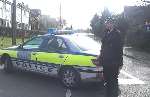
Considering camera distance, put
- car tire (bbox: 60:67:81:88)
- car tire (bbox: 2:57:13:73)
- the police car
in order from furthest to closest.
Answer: car tire (bbox: 2:57:13:73) → car tire (bbox: 60:67:81:88) → the police car

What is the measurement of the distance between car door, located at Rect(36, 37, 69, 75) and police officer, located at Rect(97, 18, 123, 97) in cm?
207

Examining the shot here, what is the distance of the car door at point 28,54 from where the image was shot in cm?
1116

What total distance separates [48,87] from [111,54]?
8.69 feet

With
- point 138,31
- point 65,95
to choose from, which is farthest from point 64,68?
point 138,31

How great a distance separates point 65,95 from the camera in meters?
9.31

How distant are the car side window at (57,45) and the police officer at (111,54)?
221 cm

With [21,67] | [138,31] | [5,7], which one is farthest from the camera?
[5,7]

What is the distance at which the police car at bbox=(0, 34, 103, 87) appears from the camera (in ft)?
31.9

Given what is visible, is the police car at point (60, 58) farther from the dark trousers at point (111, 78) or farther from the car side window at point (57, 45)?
the dark trousers at point (111, 78)

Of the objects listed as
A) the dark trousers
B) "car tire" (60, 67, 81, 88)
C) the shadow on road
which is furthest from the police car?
the dark trousers

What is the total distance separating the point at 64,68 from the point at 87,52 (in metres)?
0.79

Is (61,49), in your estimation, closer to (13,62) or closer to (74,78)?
(74,78)

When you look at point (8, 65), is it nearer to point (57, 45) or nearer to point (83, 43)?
point (57, 45)

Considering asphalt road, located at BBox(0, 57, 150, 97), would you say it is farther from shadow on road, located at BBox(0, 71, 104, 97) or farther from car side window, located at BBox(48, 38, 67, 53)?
car side window, located at BBox(48, 38, 67, 53)
